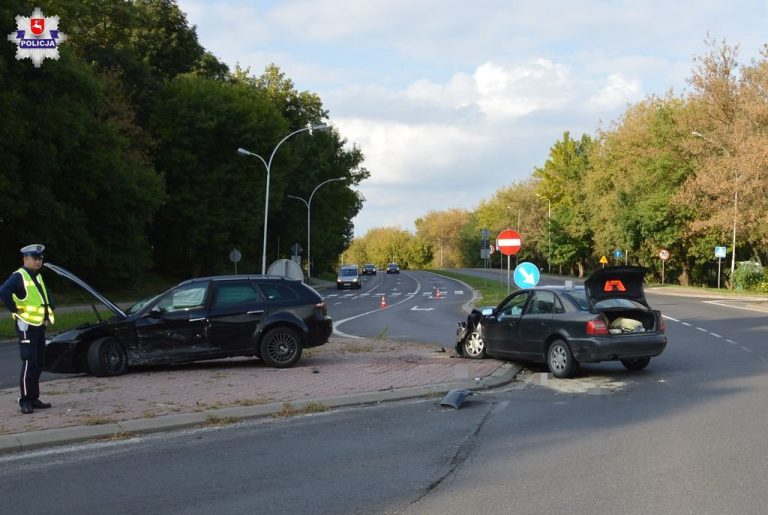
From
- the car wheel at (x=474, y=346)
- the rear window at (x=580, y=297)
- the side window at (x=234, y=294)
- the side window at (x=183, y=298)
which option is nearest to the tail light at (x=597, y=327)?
the rear window at (x=580, y=297)

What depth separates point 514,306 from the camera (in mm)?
13453

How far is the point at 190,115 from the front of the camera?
46.8m

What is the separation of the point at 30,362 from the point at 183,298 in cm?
378

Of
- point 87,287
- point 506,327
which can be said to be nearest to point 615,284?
point 506,327

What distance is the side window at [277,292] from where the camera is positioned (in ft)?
42.1

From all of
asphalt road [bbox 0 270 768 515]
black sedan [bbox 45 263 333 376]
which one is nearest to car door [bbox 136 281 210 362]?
black sedan [bbox 45 263 333 376]

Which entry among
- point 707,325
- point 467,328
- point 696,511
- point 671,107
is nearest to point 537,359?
point 467,328

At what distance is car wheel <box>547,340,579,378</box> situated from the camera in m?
12.0

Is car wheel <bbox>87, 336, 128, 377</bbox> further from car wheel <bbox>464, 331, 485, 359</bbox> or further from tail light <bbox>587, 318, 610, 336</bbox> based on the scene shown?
tail light <bbox>587, 318, 610, 336</bbox>

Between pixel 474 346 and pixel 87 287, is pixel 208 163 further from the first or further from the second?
pixel 87 287

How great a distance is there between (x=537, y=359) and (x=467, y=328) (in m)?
1.92

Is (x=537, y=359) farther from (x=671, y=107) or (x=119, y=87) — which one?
(x=671, y=107)

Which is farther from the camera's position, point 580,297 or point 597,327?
point 580,297

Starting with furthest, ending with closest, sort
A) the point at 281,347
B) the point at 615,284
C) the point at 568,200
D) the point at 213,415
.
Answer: the point at 568,200, the point at 281,347, the point at 615,284, the point at 213,415
